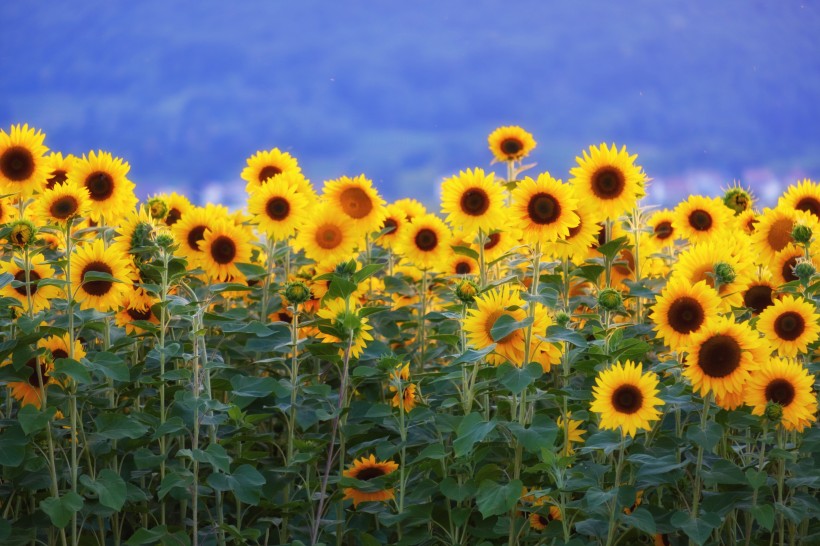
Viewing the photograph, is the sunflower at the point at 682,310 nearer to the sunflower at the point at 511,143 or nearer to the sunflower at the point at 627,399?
the sunflower at the point at 627,399

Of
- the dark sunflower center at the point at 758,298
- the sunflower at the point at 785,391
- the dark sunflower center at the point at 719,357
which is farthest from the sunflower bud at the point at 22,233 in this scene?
the dark sunflower center at the point at 758,298

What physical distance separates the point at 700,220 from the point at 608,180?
1126 mm

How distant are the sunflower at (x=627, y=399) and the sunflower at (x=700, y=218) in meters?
1.71

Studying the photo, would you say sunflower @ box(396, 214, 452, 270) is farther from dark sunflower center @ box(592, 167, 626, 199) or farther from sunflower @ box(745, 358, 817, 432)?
sunflower @ box(745, 358, 817, 432)

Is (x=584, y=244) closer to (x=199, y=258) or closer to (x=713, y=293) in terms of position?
(x=713, y=293)

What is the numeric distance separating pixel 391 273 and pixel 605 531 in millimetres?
2215

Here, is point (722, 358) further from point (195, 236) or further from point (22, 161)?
point (22, 161)

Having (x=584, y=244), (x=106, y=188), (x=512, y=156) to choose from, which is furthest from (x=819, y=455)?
(x=106, y=188)

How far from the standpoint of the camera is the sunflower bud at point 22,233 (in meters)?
3.08

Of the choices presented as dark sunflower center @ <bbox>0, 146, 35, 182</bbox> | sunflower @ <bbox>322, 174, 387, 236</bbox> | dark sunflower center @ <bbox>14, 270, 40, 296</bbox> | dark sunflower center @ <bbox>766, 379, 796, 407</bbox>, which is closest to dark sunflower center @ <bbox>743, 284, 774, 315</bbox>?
dark sunflower center @ <bbox>766, 379, 796, 407</bbox>

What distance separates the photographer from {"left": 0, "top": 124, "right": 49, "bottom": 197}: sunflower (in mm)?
3729

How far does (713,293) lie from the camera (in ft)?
9.86

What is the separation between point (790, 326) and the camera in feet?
10.1

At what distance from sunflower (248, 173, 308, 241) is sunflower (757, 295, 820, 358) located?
5.99 feet
